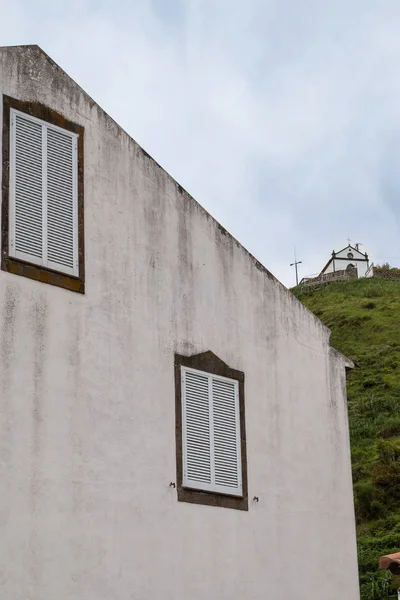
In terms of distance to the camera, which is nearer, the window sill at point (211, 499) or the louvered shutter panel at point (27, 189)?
the louvered shutter panel at point (27, 189)

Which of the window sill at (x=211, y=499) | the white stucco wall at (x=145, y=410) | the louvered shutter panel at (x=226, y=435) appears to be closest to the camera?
the white stucco wall at (x=145, y=410)

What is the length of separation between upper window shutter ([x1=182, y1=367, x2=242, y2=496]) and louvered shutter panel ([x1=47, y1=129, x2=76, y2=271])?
106 inches

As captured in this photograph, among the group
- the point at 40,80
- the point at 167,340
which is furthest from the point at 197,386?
the point at 40,80

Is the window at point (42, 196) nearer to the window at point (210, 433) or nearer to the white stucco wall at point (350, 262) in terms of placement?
the window at point (210, 433)

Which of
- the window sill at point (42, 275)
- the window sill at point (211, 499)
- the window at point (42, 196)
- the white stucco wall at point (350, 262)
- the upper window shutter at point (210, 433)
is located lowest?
the window sill at point (211, 499)

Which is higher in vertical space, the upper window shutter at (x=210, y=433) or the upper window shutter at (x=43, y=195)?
the upper window shutter at (x=43, y=195)

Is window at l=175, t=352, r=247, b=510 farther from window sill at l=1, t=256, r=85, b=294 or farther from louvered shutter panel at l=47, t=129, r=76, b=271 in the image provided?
louvered shutter panel at l=47, t=129, r=76, b=271

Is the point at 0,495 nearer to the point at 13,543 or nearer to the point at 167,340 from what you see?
the point at 13,543

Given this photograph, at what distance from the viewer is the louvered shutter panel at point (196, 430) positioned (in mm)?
15477

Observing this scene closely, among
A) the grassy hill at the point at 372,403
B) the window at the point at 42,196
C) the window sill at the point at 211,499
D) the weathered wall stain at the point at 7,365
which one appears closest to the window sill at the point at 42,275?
the window at the point at 42,196

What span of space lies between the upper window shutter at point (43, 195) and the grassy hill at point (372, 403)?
2413 centimetres

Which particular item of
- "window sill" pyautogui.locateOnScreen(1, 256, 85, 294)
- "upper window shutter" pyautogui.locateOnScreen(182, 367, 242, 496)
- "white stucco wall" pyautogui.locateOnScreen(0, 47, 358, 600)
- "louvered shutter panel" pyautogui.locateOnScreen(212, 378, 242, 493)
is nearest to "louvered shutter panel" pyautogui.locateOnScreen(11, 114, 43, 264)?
"window sill" pyautogui.locateOnScreen(1, 256, 85, 294)

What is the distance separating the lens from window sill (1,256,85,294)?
1372cm

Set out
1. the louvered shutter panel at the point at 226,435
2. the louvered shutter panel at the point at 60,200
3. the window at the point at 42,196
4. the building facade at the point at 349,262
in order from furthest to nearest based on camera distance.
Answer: the building facade at the point at 349,262 → the louvered shutter panel at the point at 226,435 → the louvered shutter panel at the point at 60,200 → the window at the point at 42,196
